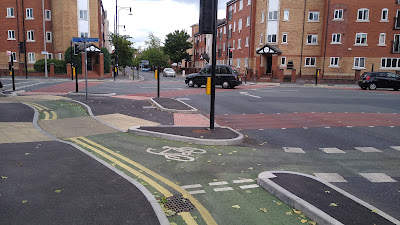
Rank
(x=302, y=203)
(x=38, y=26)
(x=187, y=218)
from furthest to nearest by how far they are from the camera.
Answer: (x=38, y=26), (x=302, y=203), (x=187, y=218)

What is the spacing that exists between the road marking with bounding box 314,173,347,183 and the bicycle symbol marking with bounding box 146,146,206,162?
2493 mm

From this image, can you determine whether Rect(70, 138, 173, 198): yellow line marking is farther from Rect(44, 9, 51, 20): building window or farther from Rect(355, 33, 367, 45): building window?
Rect(44, 9, 51, 20): building window

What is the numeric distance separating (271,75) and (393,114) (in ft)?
99.8

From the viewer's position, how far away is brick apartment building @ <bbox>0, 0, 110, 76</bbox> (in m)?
45.5

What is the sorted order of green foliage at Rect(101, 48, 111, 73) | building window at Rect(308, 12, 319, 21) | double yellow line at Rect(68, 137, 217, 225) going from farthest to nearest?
green foliage at Rect(101, 48, 111, 73) → building window at Rect(308, 12, 319, 21) → double yellow line at Rect(68, 137, 217, 225)

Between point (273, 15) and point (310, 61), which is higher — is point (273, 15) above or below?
above

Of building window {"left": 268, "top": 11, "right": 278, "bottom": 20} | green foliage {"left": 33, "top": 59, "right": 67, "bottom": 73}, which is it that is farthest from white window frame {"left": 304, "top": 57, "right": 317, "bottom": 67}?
green foliage {"left": 33, "top": 59, "right": 67, "bottom": 73}

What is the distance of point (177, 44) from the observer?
7944 centimetres

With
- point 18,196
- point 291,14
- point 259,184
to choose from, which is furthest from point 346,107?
point 291,14

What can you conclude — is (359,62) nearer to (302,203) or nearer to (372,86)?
(372,86)

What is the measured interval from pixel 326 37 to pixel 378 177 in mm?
41397

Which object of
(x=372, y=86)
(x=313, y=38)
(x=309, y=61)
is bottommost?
(x=372, y=86)

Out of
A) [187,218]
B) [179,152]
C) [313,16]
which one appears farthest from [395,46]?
[187,218]

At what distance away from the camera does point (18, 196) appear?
4.42 meters
